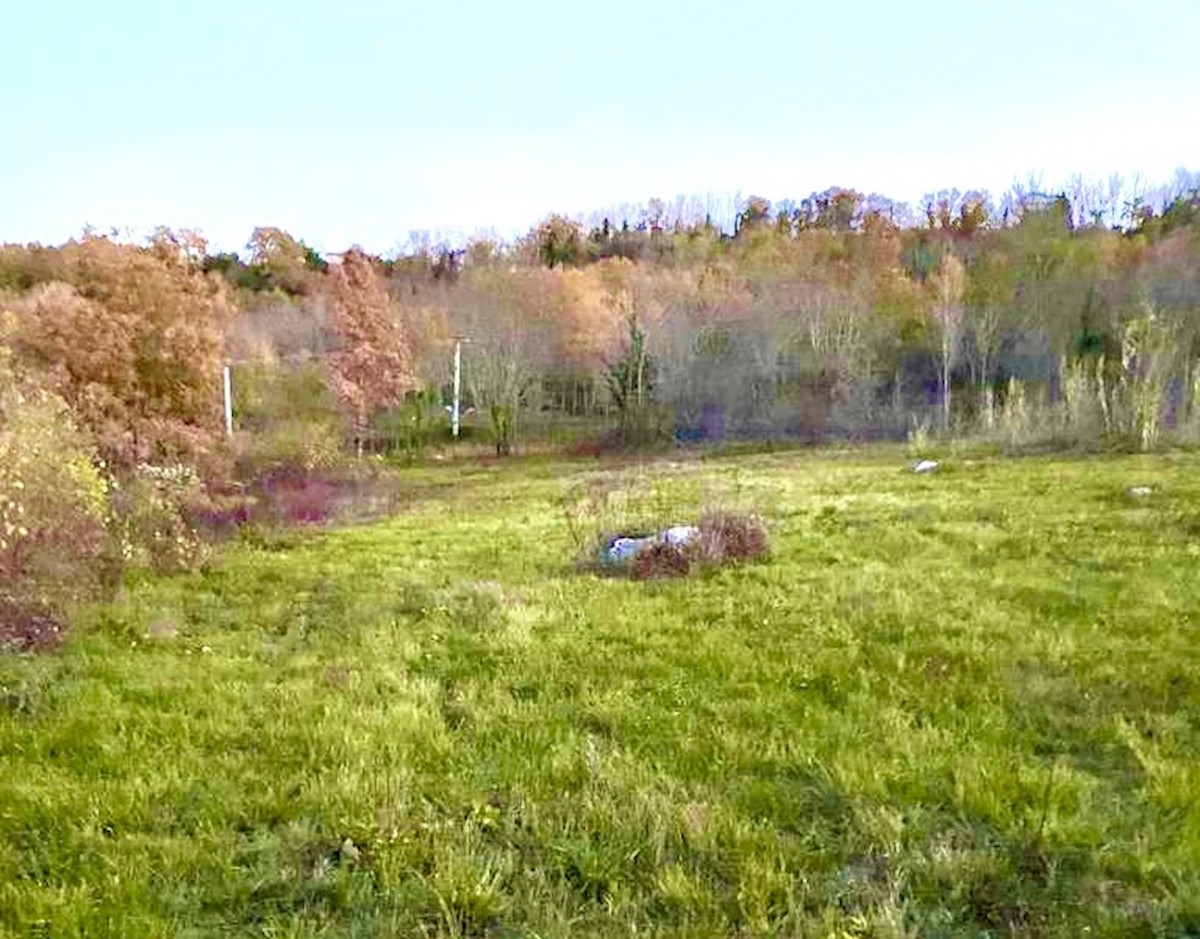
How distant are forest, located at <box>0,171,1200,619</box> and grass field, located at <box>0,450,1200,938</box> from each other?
7.96ft

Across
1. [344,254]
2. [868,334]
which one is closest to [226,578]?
[344,254]

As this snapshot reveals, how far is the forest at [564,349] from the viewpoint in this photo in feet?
42.8

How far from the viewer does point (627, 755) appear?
4.54 meters

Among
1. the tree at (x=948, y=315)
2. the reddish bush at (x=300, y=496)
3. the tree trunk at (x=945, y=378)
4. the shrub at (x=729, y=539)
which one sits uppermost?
the tree at (x=948, y=315)

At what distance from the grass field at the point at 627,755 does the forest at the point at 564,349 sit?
95.5 inches

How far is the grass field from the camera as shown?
3.26 metres

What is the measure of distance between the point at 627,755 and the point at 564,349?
3598 centimetres

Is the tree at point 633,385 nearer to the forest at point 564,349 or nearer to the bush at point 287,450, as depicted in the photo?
the forest at point 564,349

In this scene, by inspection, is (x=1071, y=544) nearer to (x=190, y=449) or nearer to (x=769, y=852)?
(x=769, y=852)

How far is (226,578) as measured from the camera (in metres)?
9.72

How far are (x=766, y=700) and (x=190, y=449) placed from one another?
507 inches

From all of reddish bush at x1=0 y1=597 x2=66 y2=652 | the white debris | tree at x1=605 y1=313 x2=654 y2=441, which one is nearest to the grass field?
reddish bush at x1=0 y1=597 x2=66 y2=652

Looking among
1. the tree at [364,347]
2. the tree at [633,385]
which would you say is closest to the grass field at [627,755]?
the tree at [364,347]

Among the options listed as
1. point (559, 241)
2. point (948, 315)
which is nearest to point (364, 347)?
point (948, 315)
